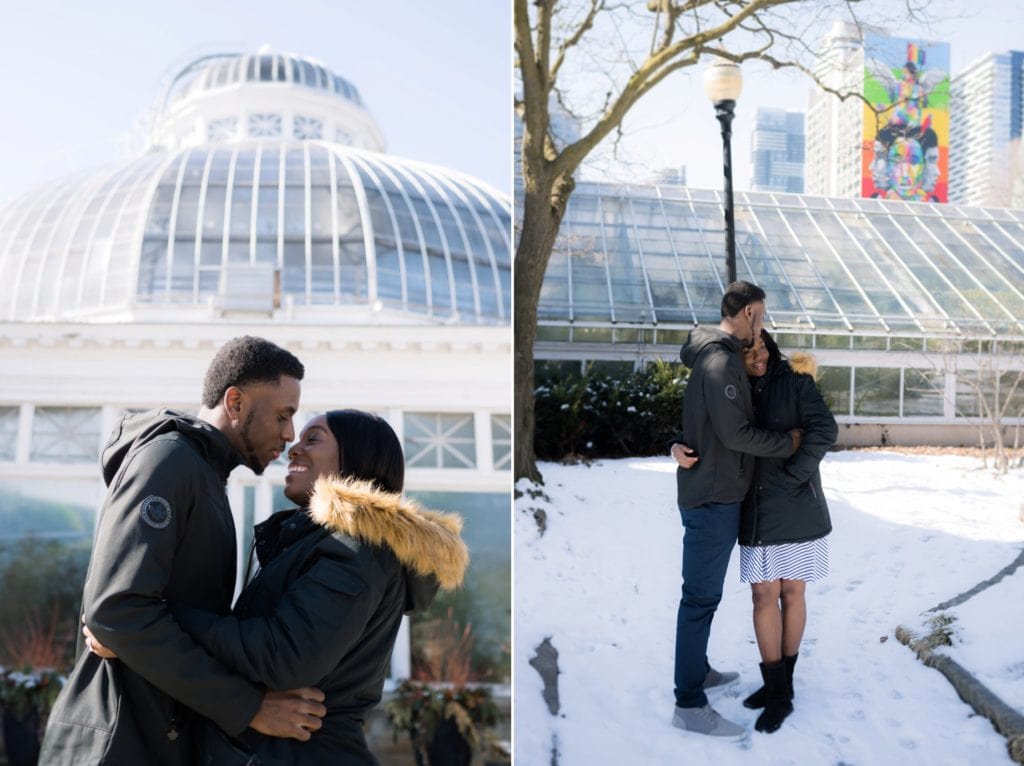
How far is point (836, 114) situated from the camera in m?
3.41

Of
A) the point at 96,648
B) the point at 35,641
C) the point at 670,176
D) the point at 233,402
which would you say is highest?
the point at 670,176

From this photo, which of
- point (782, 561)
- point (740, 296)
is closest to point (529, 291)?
point (740, 296)

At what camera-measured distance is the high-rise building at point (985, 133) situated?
3361mm

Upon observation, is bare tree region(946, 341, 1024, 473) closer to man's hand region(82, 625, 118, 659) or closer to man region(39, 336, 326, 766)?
man region(39, 336, 326, 766)

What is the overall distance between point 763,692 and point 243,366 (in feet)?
6.34

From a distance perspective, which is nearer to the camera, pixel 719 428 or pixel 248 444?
pixel 248 444

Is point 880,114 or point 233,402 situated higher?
point 880,114

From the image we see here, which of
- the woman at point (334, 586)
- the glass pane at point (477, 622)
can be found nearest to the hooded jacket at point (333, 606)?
the woman at point (334, 586)

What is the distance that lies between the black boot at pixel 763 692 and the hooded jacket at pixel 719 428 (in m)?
0.51

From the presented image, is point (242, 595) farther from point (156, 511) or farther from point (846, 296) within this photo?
point (846, 296)

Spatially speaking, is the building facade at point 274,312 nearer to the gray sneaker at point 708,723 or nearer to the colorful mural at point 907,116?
the colorful mural at point 907,116

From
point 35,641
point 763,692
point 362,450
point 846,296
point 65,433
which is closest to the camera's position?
point 362,450

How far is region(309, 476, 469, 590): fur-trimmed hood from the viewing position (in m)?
1.51

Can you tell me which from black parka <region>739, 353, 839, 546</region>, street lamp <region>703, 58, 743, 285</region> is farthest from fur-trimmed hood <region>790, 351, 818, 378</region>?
street lamp <region>703, 58, 743, 285</region>
